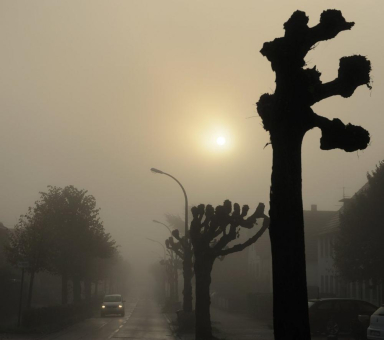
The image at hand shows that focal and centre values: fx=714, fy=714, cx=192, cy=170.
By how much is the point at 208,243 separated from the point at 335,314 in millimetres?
6415

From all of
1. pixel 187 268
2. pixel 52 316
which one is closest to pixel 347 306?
pixel 187 268

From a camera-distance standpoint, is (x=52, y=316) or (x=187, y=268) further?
(x=187, y=268)

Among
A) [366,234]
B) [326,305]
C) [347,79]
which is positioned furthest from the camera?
[366,234]

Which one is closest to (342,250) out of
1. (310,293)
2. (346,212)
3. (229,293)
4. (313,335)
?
(346,212)

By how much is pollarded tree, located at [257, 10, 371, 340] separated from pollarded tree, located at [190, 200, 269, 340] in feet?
61.1

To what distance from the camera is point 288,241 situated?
35.8 ft

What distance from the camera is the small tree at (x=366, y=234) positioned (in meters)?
41.3

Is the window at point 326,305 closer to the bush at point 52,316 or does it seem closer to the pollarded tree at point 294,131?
the bush at point 52,316

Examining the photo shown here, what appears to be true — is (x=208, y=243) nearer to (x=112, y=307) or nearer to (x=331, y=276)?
(x=112, y=307)

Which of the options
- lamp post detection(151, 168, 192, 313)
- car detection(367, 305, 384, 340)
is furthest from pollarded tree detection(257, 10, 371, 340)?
lamp post detection(151, 168, 192, 313)

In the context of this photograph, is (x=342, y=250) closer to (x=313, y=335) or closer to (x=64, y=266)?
(x=313, y=335)

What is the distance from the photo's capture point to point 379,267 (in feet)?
135

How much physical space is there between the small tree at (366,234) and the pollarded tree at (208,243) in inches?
427

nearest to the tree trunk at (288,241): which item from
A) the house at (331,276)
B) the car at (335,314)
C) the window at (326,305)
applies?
the car at (335,314)
